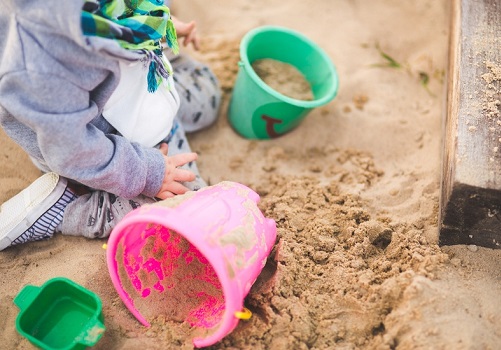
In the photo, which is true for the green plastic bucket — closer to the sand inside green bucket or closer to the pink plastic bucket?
the sand inside green bucket

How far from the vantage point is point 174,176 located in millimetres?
→ 1589

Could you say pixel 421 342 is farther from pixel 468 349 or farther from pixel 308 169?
pixel 308 169

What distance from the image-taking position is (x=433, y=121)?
207 cm

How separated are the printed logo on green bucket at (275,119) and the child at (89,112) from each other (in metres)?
0.30

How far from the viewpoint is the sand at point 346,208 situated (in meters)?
1.34

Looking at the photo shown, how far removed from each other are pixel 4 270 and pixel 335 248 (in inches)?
39.9

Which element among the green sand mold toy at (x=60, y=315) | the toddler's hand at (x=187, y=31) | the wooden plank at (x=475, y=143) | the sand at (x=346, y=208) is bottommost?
the green sand mold toy at (x=60, y=315)

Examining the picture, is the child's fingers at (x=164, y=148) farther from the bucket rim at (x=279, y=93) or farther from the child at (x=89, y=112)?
the bucket rim at (x=279, y=93)

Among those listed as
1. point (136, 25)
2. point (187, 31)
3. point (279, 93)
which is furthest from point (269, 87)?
point (136, 25)

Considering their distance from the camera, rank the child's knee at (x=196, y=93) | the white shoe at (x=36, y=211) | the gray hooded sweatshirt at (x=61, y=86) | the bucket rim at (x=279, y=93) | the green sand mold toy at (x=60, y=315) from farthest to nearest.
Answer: the child's knee at (x=196, y=93) < the bucket rim at (x=279, y=93) < the white shoe at (x=36, y=211) < the green sand mold toy at (x=60, y=315) < the gray hooded sweatshirt at (x=61, y=86)

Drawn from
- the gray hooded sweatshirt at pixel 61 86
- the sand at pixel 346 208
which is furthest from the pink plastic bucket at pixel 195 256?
the gray hooded sweatshirt at pixel 61 86

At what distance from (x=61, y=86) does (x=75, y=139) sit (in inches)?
5.6

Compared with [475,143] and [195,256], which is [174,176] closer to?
[195,256]

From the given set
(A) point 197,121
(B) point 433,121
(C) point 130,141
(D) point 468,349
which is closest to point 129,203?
(C) point 130,141
